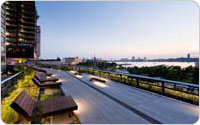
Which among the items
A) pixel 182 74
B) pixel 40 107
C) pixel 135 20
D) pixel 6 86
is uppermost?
pixel 135 20

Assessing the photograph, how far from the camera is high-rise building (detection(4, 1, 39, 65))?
3625cm

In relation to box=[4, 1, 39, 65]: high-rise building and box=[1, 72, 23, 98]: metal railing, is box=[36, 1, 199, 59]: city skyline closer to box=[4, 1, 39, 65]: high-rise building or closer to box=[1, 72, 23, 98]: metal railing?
box=[1, 72, 23, 98]: metal railing

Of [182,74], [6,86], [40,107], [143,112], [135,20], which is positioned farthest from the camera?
[182,74]

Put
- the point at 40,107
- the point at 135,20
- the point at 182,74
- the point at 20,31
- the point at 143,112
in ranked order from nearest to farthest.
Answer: the point at 40,107 → the point at 143,112 → the point at 135,20 → the point at 182,74 → the point at 20,31

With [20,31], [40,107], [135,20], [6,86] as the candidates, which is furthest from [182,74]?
[20,31]

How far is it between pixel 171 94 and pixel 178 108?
3.45ft

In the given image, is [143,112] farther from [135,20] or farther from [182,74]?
[182,74]

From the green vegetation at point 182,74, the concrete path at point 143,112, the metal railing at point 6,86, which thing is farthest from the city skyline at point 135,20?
the metal railing at point 6,86

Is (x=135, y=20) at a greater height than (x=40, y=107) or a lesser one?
greater

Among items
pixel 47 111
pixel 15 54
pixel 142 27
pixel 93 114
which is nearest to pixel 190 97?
pixel 93 114

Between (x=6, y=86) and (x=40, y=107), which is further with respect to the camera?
(x=6, y=86)

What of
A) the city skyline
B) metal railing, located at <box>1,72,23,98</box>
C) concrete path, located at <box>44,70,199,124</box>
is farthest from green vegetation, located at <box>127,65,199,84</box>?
metal railing, located at <box>1,72,23,98</box>

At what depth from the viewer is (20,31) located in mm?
39281

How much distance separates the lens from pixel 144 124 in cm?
269
